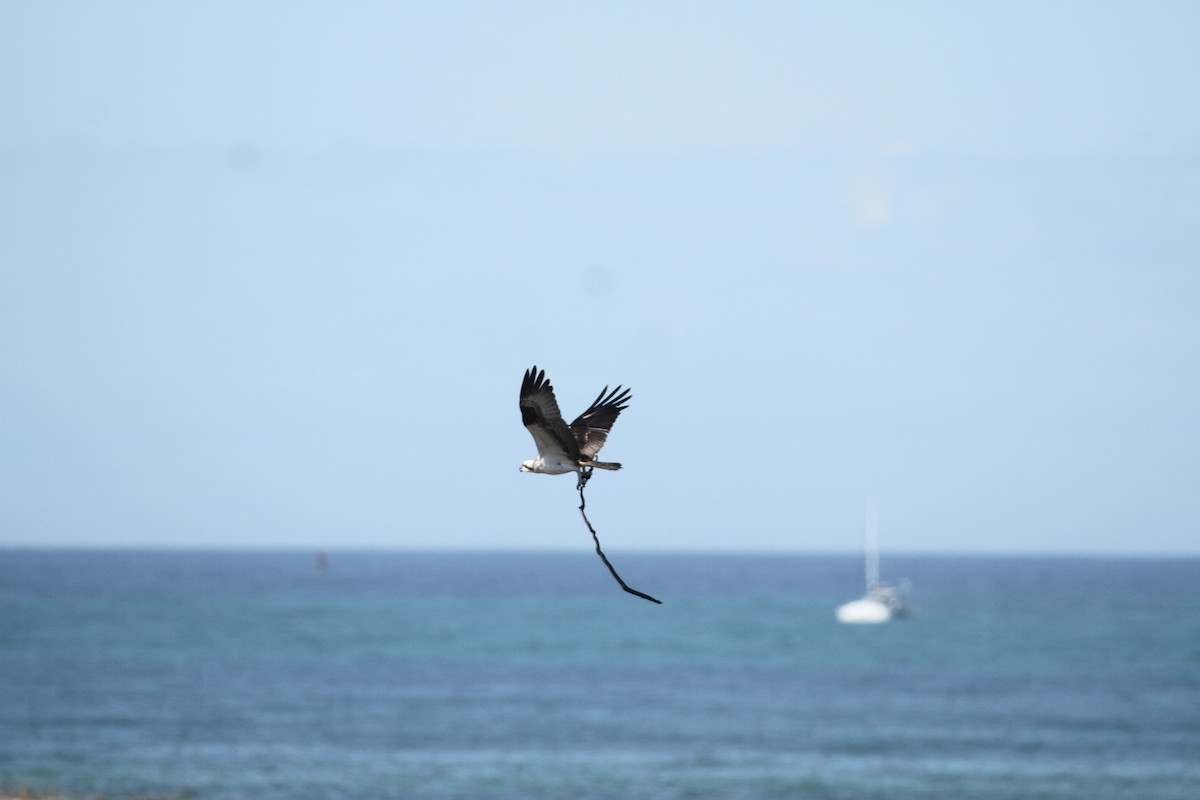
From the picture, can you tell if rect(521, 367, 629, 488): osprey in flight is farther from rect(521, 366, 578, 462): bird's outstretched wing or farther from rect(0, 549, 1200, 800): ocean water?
rect(0, 549, 1200, 800): ocean water

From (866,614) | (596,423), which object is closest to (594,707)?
(596,423)

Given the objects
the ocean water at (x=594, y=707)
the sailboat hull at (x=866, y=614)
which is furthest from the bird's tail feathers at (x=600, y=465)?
the sailboat hull at (x=866, y=614)

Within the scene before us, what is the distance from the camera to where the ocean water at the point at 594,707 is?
163 feet

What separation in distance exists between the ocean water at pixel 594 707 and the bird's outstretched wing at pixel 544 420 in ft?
120

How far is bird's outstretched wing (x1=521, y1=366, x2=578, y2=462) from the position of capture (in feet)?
36.0

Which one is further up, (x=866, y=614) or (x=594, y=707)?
(x=866, y=614)

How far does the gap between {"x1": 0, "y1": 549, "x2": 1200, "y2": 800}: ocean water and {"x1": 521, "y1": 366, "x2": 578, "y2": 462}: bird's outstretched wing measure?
1442 inches

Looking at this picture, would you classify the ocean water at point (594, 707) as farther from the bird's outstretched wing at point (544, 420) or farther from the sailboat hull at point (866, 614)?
the bird's outstretched wing at point (544, 420)

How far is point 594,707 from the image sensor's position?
68875 mm

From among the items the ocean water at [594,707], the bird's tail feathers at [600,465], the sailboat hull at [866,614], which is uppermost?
the bird's tail feathers at [600,465]

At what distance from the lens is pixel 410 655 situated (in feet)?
316

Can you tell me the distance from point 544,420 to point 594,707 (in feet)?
194

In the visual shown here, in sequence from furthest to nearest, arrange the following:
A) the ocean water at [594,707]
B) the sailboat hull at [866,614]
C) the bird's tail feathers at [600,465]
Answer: the sailboat hull at [866,614] → the ocean water at [594,707] → the bird's tail feathers at [600,465]

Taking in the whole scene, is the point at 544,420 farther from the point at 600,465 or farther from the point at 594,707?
the point at 594,707
